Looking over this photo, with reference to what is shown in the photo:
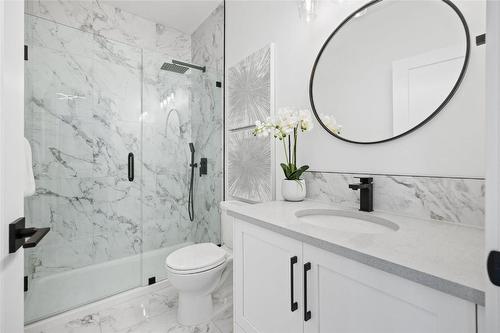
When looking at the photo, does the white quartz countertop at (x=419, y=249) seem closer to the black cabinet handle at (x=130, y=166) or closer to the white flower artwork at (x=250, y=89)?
the white flower artwork at (x=250, y=89)

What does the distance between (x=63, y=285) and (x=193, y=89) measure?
76.5 inches

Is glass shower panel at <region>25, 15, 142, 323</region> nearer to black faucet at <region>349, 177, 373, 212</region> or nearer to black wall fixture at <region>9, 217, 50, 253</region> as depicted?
black wall fixture at <region>9, 217, 50, 253</region>

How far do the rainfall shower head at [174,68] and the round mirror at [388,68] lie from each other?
4.60 feet

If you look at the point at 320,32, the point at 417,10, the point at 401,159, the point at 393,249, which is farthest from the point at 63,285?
the point at 417,10

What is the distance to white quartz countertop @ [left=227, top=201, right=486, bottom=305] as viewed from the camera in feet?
1.65

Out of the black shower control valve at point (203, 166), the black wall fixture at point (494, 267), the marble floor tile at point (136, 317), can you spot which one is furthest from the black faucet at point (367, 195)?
the black shower control valve at point (203, 166)

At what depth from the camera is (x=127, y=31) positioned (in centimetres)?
247

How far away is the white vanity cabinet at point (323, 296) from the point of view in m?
0.55

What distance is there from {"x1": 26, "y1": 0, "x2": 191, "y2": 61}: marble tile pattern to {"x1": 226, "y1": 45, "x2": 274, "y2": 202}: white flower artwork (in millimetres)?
1112

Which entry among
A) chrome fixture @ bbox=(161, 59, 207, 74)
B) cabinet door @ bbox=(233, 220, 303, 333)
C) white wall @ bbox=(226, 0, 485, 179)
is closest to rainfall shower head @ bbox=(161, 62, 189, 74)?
chrome fixture @ bbox=(161, 59, 207, 74)

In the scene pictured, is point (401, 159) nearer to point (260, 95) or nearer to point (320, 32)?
point (320, 32)

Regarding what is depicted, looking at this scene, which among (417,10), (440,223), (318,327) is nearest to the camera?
(318,327)

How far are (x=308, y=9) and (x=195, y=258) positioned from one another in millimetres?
1705

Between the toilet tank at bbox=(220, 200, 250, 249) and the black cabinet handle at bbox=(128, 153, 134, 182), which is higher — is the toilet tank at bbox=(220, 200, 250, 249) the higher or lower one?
the lower one
